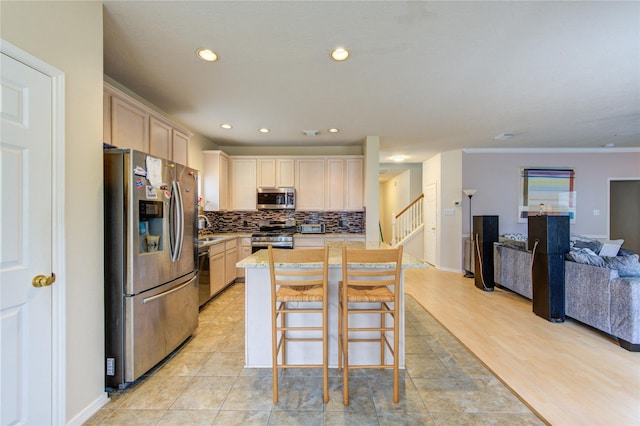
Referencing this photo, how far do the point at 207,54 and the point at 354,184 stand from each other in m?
3.28

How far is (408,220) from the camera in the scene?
22.6 feet

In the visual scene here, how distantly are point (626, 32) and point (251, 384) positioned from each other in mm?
3937

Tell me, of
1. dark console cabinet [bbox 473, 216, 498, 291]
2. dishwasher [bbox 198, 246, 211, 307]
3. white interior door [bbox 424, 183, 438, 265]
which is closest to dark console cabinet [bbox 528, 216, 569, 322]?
dark console cabinet [bbox 473, 216, 498, 291]

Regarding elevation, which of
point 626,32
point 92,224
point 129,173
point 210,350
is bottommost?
point 210,350

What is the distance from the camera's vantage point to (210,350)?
95.3 inches

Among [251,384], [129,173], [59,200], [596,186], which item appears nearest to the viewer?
[59,200]

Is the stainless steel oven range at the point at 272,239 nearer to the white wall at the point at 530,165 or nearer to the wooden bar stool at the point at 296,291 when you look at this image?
the wooden bar stool at the point at 296,291

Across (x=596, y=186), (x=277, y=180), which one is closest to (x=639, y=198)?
(x=596, y=186)

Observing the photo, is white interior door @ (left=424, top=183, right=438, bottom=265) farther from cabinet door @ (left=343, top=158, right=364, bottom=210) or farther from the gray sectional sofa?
the gray sectional sofa

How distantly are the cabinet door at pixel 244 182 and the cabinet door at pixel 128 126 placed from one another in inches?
89.0

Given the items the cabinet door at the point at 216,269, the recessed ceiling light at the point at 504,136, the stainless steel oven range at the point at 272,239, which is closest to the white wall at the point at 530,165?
the recessed ceiling light at the point at 504,136

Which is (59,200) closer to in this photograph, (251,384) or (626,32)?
(251,384)

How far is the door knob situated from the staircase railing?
21.4 feet

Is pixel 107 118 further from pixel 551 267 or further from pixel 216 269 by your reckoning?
pixel 551 267
